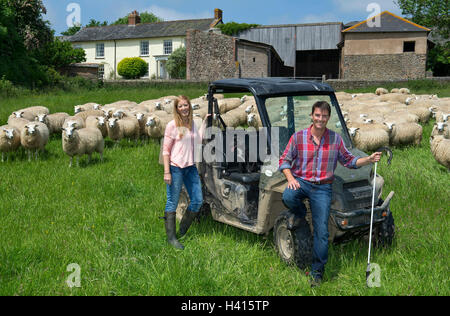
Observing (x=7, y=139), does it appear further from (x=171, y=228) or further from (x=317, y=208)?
(x=317, y=208)

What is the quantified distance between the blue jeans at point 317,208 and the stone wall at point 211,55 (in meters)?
33.7

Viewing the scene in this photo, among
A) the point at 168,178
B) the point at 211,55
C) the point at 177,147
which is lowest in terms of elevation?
the point at 168,178

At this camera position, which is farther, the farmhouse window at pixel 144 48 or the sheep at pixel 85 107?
the farmhouse window at pixel 144 48

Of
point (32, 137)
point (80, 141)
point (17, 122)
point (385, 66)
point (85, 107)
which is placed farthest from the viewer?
point (385, 66)

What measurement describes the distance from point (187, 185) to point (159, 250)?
0.85 meters

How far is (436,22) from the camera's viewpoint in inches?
1928

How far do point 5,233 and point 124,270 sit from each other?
2.10 metres

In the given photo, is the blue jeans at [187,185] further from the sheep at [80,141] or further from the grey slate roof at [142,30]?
the grey slate roof at [142,30]

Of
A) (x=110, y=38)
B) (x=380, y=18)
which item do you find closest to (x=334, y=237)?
(x=380, y=18)

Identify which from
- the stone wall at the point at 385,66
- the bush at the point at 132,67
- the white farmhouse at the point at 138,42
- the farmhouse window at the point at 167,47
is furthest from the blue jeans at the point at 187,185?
the farmhouse window at the point at 167,47

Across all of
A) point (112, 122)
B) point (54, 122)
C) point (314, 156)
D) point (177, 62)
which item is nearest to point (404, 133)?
point (112, 122)

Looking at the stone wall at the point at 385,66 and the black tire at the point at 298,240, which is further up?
the stone wall at the point at 385,66

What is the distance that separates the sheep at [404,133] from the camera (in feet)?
39.7
